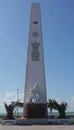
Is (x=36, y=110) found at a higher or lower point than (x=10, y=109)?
lower

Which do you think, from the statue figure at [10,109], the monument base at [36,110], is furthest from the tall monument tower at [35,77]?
the statue figure at [10,109]

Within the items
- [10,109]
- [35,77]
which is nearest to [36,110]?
[10,109]

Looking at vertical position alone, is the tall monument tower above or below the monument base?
above

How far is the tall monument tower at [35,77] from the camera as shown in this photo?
31.7m

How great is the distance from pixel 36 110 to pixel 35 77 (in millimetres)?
4157

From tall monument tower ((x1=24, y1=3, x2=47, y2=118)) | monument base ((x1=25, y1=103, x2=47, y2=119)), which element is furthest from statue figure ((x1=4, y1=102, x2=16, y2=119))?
monument base ((x1=25, y1=103, x2=47, y2=119))

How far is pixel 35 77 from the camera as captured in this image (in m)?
33.2

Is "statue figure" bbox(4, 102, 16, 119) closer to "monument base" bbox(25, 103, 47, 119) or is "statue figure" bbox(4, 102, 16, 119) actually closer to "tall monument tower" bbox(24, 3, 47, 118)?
"tall monument tower" bbox(24, 3, 47, 118)

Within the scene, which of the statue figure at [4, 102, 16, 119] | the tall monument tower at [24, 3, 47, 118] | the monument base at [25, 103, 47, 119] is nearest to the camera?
the monument base at [25, 103, 47, 119]

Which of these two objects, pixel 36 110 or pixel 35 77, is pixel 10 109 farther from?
pixel 35 77

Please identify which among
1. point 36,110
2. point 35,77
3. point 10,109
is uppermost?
point 35,77

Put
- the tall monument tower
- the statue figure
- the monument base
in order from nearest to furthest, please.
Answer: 1. the monument base
2. the tall monument tower
3. the statue figure

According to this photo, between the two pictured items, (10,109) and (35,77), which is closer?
(10,109)

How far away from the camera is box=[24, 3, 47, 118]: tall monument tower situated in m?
31.7
